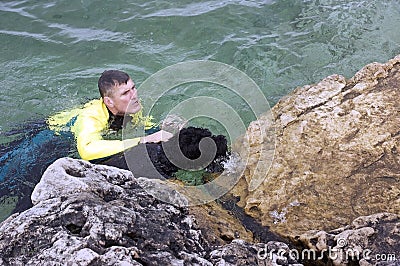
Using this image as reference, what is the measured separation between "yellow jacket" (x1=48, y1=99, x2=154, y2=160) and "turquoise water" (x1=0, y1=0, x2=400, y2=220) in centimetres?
49

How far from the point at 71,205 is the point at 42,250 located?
0.99 ft

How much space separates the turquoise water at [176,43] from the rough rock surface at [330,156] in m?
1.26

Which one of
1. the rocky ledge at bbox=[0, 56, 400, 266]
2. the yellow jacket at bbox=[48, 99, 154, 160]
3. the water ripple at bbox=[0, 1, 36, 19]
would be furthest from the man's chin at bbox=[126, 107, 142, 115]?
the water ripple at bbox=[0, 1, 36, 19]

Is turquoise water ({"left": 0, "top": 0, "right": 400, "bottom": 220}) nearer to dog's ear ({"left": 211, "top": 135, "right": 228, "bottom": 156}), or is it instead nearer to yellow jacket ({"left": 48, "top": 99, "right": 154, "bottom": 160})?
yellow jacket ({"left": 48, "top": 99, "right": 154, "bottom": 160})

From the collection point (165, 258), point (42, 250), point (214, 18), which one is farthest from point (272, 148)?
point (214, 18)

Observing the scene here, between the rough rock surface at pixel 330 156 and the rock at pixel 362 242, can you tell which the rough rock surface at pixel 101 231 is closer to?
the rock at pixel 362 242

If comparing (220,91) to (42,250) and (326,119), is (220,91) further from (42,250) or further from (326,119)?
(42,250)

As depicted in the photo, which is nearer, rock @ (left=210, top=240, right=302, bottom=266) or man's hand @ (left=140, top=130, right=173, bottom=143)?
rock @ (left=210, top=240, right=302, bottom=266)

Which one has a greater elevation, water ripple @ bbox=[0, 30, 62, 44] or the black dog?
water ripple @ bbox=[0, 30, 62, 44]

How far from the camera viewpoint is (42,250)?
225 cm

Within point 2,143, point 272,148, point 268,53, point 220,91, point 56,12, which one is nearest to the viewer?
point 272,148

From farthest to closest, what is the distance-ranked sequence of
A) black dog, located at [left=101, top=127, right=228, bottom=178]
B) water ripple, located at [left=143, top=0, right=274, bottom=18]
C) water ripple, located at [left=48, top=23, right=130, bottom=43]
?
1. water ripple, located at [left=143, top=0, right=274, bottom=18]
2. water ripple, located at [left=48, top=23, right=130, bottom=43]
3. black dog, located at [left=101, top=127, right=228, bottom=178]

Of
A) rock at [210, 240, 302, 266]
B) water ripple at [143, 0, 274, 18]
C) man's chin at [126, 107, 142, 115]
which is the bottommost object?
rock at [210, 240, 302, 266]

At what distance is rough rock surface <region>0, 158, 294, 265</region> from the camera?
2.21 m
